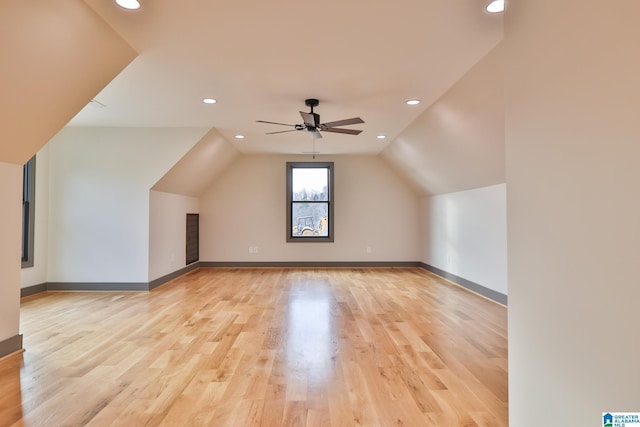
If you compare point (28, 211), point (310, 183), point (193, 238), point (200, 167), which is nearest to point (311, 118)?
point (200, 167)

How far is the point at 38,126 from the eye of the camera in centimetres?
262

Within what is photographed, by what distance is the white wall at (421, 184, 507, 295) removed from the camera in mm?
4387

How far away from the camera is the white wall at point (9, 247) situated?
105 inches

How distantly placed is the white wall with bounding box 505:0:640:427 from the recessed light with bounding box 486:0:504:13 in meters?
0.74

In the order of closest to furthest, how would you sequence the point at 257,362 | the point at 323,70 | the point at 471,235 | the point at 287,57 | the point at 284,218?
1. the point at 257,362
2. the point at 287,57
3. the point at 323,70
4. the point at 471,235
5. the point at 284,218

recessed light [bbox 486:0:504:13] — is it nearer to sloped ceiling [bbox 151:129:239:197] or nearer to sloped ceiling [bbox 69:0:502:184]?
sloped ceiling [bbox 69:0:502:184]

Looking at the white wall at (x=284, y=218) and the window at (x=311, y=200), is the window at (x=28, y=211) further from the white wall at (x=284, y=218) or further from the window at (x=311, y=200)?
the window at (x=311, y=200)

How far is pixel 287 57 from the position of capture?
2.87m

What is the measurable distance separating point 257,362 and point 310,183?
5458 mm

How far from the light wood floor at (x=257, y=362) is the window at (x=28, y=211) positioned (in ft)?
2.09

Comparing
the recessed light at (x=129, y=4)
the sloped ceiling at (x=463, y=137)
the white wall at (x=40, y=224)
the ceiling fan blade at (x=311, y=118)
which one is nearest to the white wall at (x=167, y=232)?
the white wall at (x=40, y=224)

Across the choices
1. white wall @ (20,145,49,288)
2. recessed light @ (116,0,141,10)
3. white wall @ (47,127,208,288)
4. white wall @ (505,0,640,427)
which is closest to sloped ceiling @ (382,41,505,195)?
white wall @ (505,0,640,427)

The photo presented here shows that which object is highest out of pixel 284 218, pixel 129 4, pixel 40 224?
pixel 129 4

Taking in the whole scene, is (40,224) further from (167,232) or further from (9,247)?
(9,247)
